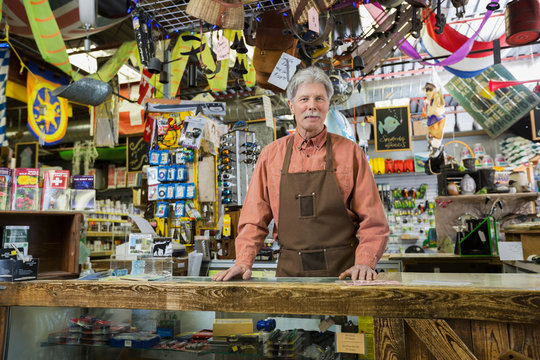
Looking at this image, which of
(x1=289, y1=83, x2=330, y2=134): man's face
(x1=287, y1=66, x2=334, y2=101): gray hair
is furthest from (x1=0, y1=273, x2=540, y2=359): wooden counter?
(x1=287, y1=66, x2=334, y2=101): gray hair

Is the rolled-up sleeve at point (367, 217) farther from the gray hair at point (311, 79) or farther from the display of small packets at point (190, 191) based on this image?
the display of small packets at point (190, 191)


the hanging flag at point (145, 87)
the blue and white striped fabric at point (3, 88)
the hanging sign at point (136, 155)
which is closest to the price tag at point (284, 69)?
the hanging flag at point (145, 87)

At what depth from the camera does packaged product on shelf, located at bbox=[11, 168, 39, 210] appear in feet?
9.88

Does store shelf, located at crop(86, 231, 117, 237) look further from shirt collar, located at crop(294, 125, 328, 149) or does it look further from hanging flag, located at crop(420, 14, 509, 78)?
shirt collar, located at crop(294, 125, 328, 149)

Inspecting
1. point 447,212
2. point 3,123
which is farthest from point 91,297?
point 447,212

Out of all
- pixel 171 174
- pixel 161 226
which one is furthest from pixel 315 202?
pixel 161 226

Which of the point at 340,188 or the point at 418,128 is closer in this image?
the point at 340,188

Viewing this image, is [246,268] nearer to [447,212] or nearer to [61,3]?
[61,3]

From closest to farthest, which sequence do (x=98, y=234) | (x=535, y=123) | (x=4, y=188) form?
(x=4, y=188), (x=535, y=123), (x=98, y=234)

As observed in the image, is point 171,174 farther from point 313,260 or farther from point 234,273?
point 234,273

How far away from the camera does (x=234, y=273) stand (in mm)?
1590

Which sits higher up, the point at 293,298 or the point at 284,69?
the point at 284,69

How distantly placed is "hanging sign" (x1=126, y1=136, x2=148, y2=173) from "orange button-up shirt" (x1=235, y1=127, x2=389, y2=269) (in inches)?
260

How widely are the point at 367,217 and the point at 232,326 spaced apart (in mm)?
782
